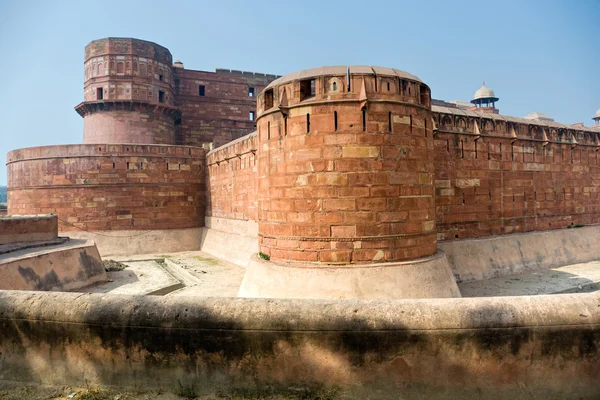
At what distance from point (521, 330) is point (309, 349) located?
5.37 feet

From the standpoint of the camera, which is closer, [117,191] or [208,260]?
[208,260]

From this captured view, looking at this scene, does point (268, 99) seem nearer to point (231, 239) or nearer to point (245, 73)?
point (231, 239)

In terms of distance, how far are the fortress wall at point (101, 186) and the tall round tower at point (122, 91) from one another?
20.7 ft

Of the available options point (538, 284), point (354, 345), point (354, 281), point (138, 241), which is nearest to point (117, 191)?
point (138, 241)

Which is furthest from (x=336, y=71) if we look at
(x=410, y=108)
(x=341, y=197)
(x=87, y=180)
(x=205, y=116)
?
(x=205, y=116)

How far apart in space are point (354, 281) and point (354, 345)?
4.15m

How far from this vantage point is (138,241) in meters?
17.8

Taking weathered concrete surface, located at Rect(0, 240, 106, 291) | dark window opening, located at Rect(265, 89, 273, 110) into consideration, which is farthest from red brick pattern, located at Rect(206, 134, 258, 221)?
weathered concrete surface, located at Rect(0, 240, 106, 291)

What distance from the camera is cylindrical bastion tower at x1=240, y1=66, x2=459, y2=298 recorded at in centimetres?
723

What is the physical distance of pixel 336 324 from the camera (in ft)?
9.77

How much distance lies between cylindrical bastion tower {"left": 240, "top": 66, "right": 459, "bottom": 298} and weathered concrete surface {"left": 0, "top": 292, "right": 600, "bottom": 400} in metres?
4.04

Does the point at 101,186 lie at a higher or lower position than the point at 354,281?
higher

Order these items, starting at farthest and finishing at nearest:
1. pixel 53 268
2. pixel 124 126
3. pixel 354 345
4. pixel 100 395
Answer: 1. pixel 124 126
2. pixel 53 268
3. pixel 100 395
4. pixel 354 345

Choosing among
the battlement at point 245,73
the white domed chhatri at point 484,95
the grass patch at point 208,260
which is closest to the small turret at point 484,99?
the white domed chhatri at point 484,95
